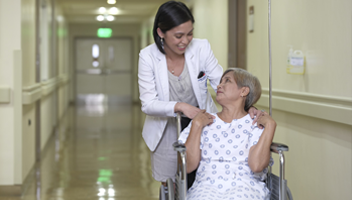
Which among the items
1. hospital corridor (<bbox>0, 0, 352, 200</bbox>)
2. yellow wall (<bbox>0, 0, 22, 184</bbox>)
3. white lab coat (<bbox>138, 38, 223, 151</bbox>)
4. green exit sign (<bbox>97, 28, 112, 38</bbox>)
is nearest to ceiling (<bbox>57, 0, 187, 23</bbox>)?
green exit sign (<bbox>97, 28, 112, 38</bbox>)

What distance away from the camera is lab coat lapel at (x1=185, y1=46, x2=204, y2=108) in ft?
7.62

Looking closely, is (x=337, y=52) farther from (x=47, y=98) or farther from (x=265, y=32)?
(x=47, y=98)

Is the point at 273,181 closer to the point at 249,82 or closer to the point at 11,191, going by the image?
the point at 249,82

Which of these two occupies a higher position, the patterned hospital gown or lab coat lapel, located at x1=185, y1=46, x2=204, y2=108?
lab coat lapel, located at x1=185, y1=46, x2=204, y2=108

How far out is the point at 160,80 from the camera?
7.52ft

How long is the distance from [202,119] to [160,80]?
39 cm

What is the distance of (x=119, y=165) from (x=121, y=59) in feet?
32.0

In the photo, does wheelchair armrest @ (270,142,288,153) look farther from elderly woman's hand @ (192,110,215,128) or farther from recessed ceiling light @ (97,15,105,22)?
recessed ceiling light @ (97,15,105,22)

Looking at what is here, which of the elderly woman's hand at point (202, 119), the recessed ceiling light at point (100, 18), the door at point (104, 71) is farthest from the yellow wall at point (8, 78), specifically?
the door at point (104, 71)

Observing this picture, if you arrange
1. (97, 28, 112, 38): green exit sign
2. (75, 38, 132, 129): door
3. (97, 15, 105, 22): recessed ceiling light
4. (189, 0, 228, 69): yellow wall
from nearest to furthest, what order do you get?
1. (189, 0, 228, 69): yellow wall
2. (97, 15, 105, 22): recessed ceiling light
3. (97, 28, 112, 38): green exit sign
4. (75, 38, 132, 129): door

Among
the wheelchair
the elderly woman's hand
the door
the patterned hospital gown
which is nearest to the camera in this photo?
the wheelchair

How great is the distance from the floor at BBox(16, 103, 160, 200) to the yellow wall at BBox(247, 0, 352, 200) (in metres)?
1.34

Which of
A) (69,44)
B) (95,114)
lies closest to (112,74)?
(69,44)

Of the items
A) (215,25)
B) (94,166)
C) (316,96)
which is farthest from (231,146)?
(215,25)
